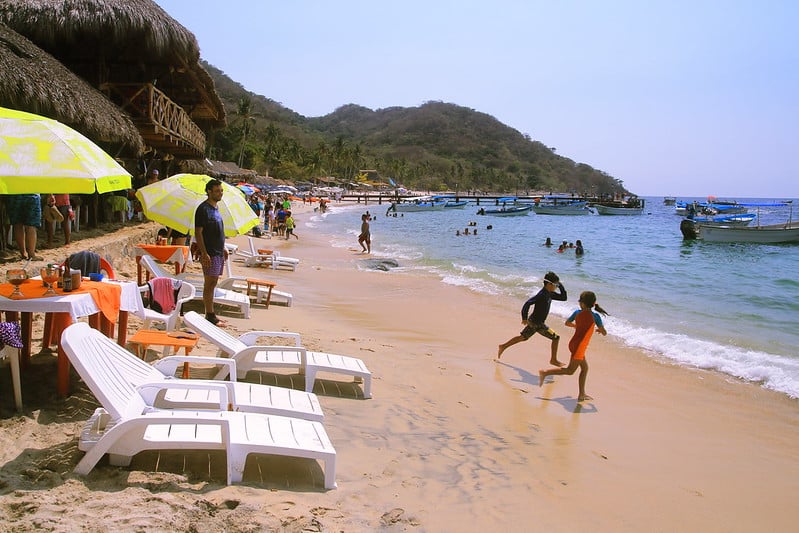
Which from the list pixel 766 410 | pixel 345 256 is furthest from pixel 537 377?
pixel 345 256

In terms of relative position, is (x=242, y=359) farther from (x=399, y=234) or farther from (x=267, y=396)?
(x=399, y=234)

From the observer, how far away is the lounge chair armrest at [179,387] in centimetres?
354

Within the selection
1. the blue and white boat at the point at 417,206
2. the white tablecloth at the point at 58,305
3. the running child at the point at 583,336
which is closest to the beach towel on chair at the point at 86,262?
the white tablecloth at the point at 58,305

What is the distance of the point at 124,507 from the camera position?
9.01ft

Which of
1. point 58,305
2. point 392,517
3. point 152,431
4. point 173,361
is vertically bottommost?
point 392,517

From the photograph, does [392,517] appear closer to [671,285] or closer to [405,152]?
[671,285]

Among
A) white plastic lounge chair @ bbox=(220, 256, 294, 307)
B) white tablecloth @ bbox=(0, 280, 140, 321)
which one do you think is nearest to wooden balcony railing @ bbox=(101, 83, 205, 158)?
white plastic lounge chair @ bbox=(220, 256, 294, 307)

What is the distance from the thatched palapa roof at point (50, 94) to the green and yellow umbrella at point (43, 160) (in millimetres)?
5276

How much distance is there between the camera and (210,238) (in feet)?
22.0

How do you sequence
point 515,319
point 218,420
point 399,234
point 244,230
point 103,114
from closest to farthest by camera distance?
point 218,420 < point 244,230 < point 515,319 < point 103,114 < point 399,234

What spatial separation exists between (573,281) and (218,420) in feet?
48.3

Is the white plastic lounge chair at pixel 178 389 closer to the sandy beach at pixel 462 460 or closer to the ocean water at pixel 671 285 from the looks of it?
the sandy beach at pixel 462 460

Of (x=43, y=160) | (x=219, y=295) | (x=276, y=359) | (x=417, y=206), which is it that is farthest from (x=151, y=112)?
(x=417, y=206)

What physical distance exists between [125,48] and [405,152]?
14882 centimetres
